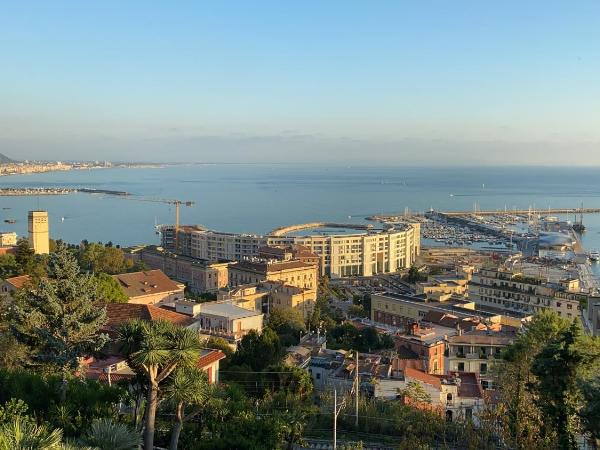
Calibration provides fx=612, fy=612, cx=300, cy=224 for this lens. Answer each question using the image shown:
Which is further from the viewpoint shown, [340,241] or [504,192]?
[504,192]

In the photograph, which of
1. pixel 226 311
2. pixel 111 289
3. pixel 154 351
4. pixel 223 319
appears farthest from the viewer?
pixel 226 311

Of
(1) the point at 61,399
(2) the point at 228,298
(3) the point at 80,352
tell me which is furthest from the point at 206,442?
(2) the point at 228,298

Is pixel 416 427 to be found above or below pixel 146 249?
above

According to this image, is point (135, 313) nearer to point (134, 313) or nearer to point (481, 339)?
point (134, 313)

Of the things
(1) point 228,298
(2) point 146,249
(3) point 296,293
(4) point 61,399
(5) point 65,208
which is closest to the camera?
(4) point 61,399

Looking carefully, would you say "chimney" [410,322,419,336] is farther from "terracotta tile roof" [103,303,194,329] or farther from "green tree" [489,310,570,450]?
"green tree" [489,310,570,450]

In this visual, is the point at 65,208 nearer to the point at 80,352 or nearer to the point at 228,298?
the point at 228,298

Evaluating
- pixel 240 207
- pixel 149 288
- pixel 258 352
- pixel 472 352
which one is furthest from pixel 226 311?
pixel 240 207

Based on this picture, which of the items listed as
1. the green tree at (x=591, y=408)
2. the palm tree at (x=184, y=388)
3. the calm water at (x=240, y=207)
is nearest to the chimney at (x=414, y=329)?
the green tree at (x=591, y=408)
